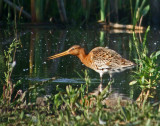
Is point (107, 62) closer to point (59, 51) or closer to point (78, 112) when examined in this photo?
point (78, 112)

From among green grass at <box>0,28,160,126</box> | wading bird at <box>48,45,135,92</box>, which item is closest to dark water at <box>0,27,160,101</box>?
wading bird at <box>48,45,135,92</box>

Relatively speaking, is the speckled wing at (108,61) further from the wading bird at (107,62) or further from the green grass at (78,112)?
the green grass at (78,112)

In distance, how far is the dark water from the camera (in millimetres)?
7258

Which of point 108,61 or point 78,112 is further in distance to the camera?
point 108,61

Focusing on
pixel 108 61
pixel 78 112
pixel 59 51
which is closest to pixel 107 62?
pixel 108 61

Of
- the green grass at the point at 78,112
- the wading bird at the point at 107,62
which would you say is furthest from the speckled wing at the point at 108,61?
the green grass at the point at 78,112

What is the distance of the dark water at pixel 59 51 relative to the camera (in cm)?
726

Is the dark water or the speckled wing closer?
the dark water

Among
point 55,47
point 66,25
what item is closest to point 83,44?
point 55,47

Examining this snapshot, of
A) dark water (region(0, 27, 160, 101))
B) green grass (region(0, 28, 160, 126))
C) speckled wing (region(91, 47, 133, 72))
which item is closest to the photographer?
green grass (region(0, 28, 160, 126))

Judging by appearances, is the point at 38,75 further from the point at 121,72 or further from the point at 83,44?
the point at 83,44

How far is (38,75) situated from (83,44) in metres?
3.74

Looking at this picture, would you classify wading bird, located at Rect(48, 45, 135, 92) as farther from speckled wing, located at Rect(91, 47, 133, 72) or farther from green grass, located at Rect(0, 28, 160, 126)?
green grass, located at Rect(0, 28, 160, 126)

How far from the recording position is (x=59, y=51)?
1026 centimetres
